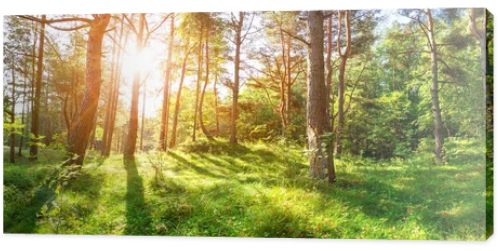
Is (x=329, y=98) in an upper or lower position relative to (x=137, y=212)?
upper

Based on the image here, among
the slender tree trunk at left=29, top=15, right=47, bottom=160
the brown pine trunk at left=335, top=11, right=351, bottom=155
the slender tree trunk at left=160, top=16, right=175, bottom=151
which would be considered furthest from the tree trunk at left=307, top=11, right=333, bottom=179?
the slender tree trunk at left=29, top=15, right=47, bottom=160

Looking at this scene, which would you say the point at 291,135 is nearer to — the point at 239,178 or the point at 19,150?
the point at 239,178

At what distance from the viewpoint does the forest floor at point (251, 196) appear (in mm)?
6328

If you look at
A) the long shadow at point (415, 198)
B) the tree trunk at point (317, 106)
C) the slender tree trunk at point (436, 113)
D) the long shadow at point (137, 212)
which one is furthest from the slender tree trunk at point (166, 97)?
the slender tree trunk at point (436, 113)

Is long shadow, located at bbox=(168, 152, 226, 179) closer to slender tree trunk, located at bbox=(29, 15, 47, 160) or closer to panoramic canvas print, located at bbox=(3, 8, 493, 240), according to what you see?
panoramic canvas print, located at bbox=(3, 8, 493, 240)

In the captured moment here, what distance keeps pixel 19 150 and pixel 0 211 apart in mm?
674

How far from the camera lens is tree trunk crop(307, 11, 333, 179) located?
672 cm

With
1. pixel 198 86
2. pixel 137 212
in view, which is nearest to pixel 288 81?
pixel 198 86

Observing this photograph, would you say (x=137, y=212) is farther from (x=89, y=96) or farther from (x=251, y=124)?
(x=251, y=124)

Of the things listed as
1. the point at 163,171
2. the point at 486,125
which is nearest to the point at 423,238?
the point at 486,125

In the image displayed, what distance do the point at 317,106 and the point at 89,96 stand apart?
2.38 metres

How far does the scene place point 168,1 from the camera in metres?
7.02

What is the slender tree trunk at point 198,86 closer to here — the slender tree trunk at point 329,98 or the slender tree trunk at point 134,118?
the slender tree trunk at point 134,118

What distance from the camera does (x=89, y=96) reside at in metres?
7.13
